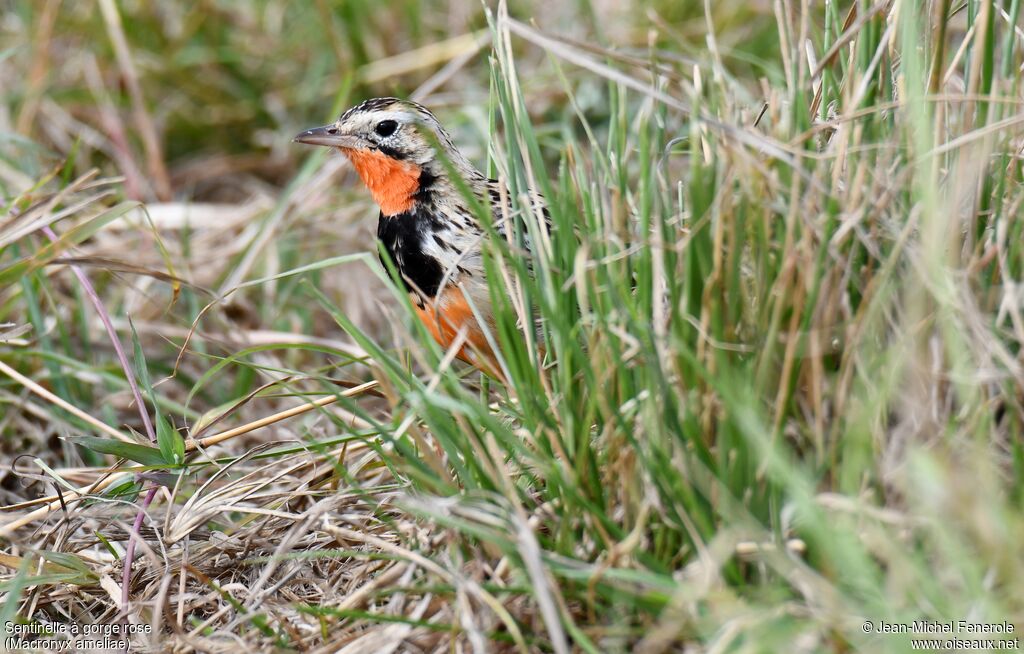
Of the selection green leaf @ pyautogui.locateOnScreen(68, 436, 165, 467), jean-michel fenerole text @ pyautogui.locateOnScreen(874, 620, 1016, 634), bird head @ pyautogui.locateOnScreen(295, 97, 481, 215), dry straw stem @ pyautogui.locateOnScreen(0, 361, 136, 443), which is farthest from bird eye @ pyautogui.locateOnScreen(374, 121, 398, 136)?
jean-michel fenerole text @ pyautogui.locateOnScreen(874, 620, 1016, 634)

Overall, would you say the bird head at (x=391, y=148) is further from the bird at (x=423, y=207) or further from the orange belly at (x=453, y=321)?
the orange belly at (x=453, y=321)

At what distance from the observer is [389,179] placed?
3.46 metres

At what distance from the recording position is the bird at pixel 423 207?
119 inches

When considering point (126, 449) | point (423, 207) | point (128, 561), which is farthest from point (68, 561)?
point (423, 207)

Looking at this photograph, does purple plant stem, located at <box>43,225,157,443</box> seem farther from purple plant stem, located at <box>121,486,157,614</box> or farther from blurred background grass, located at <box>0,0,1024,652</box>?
purple plant stem, located at <box>121,486,157,614</box>

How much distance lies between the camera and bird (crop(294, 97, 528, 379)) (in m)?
3.01

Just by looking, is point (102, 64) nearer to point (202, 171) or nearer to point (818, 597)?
point (202, 171)

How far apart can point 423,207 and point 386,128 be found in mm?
339

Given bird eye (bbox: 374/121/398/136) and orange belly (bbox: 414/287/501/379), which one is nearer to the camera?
orange belly (bbox: 414/287/501/379)

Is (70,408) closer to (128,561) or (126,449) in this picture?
(126,449)

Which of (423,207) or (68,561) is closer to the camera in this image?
(68,561)

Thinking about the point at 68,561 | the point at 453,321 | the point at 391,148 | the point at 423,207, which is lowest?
the point at 68,561

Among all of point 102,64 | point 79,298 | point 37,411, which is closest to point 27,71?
point 102,64

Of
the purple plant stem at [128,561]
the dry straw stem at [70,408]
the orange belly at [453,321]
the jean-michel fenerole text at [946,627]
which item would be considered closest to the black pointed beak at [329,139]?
the orange belly at [453,321]
